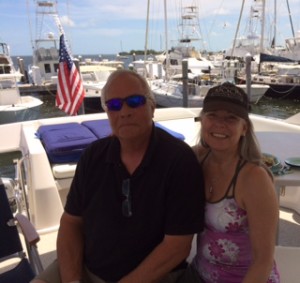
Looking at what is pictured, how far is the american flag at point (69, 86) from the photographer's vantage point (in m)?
6.67

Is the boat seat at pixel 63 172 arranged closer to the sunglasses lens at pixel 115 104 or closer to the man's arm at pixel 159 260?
the sunglasses lens at pixel 115 104

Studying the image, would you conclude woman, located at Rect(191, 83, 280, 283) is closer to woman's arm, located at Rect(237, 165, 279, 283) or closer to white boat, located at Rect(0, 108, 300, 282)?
woman's arm, located at Rect(237, 165, 279, 283)

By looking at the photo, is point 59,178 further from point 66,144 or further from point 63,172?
point 66,144

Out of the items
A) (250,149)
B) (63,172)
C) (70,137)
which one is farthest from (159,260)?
(70,137)

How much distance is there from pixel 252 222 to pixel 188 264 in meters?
0.45

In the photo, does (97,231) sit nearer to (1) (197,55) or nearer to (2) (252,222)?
(2) (252,222)

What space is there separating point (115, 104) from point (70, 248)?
673mm

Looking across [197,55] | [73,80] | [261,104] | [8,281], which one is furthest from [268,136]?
[197,55]

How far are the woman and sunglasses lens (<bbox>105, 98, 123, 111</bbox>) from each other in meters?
0.36

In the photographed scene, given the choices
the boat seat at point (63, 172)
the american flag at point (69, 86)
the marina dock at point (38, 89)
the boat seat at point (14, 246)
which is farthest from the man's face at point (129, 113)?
the marina dock at point (38, 89)

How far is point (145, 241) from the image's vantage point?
4.78 feet

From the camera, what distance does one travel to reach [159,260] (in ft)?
4.65

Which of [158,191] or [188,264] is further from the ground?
[158,191]

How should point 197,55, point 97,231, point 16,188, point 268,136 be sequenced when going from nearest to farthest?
point 97,231
point 268,136
point 16,188
point 197,55
